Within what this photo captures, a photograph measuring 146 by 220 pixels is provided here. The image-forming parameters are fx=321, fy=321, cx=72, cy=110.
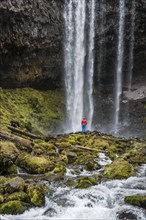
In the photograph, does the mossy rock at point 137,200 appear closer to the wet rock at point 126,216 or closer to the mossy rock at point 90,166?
the wet rock at point 126,216

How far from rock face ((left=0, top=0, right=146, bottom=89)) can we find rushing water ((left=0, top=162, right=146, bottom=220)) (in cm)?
2105

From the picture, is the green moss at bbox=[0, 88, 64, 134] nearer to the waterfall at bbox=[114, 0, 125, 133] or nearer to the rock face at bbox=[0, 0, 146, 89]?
the rock face at bbox=[0, 0, 146, 89]

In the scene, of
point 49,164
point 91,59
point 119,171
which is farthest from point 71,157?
point 91,59

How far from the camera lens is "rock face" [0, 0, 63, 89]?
29.8 metres

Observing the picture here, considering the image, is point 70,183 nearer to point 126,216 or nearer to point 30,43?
point 126,216

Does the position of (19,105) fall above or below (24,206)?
above

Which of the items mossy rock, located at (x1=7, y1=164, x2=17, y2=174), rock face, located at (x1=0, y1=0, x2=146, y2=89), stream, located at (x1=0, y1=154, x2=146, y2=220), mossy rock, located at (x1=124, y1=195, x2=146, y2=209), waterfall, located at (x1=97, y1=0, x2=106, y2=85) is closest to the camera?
stream, located at (x1=0, y1=154, x2=146, y2=220)

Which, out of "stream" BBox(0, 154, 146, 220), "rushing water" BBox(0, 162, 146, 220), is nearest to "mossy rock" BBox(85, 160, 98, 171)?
"stream" BBox(0, 154, 146, 220)

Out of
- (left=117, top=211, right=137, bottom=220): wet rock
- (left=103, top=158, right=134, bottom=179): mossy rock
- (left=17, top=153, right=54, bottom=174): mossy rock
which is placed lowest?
(left=117, top=211, right=137, bottom=220): wet rock

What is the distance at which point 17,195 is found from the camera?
400 inches

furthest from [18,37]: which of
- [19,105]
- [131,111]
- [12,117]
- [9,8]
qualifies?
[131,111]

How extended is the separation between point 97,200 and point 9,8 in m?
22.4

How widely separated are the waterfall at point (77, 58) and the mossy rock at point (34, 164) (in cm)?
2058

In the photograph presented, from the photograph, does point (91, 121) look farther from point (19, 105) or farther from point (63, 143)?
point (63, 143)
